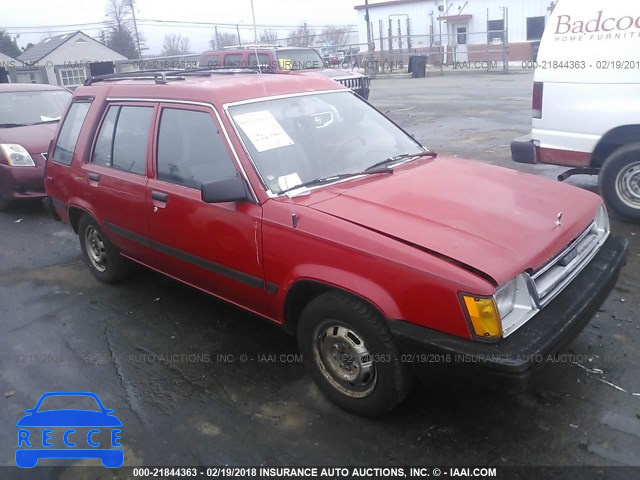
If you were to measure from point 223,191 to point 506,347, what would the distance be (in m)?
1.71

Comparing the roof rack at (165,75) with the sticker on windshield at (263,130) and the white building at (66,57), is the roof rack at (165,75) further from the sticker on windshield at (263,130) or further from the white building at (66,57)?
the white building at (66,57)

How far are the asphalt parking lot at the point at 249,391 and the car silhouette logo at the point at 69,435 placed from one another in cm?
6

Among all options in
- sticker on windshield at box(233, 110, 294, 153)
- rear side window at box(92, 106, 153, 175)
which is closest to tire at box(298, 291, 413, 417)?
sticker on windshield at box(233, 110, 294, 153)

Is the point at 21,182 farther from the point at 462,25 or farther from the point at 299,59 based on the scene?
the point at 462,25

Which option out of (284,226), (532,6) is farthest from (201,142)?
(532,6)

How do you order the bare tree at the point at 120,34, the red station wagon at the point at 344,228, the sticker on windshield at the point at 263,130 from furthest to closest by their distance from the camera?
1. the bare tree at the point at 120,34
2. the sticker on windshield at the point at 263,130
3. the red station wagon at the point at 344,228

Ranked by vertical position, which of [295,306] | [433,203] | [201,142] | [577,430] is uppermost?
[201,142]

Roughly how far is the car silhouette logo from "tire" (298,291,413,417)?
1.17 meters

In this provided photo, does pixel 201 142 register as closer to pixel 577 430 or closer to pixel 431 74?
pixel 577 430

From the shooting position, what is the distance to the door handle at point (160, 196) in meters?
3.85

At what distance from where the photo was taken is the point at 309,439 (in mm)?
2986

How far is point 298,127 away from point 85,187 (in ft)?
6.93

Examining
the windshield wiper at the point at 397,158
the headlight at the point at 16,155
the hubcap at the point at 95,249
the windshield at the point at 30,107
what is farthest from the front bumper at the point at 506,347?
the windshield at the point at 30,107

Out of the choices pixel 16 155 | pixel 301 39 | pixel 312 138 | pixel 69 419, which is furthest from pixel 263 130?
pixel 301 39
